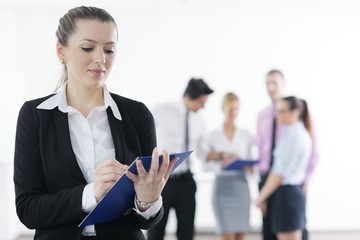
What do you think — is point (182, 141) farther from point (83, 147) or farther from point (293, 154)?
point (83, 147)

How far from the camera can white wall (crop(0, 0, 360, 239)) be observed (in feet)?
18.7

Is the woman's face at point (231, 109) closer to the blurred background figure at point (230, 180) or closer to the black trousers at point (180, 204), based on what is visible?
the blurred background figure at point (230, 180)

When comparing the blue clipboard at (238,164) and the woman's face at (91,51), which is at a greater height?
the woman's face at (91,51)

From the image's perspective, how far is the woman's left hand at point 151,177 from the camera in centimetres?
105

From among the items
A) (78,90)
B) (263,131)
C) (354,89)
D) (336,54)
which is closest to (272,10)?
(336,54)

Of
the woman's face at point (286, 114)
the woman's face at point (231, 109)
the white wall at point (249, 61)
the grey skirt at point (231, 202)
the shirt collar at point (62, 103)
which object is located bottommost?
the grey skirt at point (231, 202)

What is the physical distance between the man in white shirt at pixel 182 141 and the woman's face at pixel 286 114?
65 centimetres

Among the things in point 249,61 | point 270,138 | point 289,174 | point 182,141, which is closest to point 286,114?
point 289,174

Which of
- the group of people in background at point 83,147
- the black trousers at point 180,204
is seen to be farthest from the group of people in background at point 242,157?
the group of people in background at point 83,147

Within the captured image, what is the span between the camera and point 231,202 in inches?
159

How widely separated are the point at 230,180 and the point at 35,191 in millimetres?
2979

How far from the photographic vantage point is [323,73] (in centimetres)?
589

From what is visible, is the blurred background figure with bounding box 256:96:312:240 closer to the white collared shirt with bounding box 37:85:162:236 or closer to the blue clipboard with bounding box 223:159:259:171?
the blue clipboard with bounding box 223:159:259:171

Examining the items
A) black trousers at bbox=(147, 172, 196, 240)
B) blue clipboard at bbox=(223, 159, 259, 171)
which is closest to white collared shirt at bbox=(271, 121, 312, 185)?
blue clipboard at bbox=(223, 159, 259, 171)
